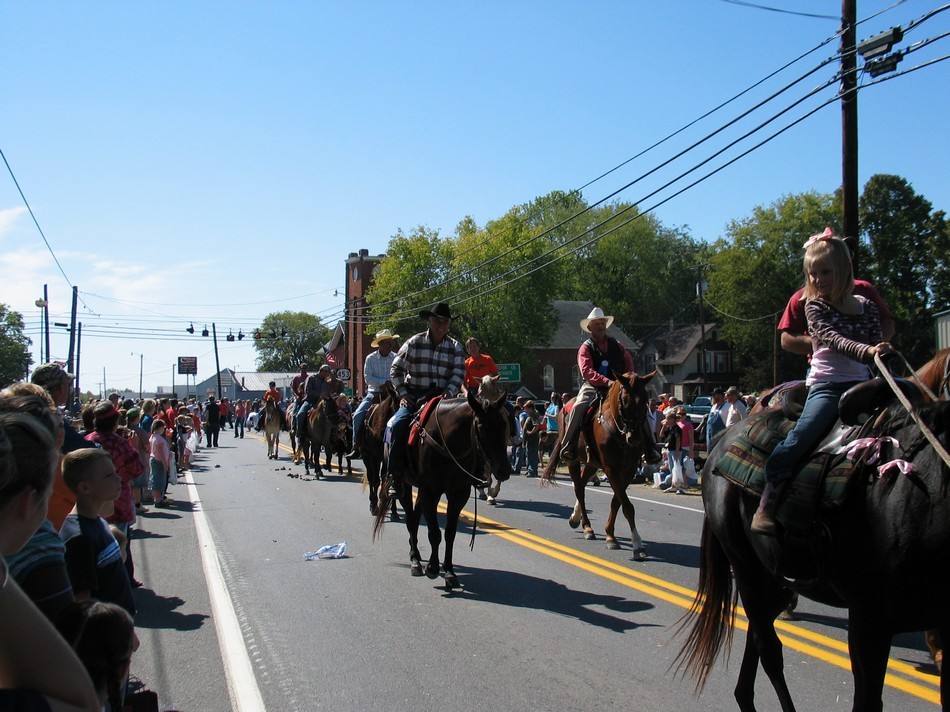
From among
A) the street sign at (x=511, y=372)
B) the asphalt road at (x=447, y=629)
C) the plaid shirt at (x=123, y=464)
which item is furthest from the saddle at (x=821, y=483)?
the street sign at (x=511, y=372)

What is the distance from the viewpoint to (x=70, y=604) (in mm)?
2525

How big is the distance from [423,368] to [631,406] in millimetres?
2510

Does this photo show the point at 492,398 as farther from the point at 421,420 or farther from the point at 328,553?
the point at 328,553

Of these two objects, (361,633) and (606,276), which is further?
(606,276)

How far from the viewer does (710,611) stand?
5141 mm

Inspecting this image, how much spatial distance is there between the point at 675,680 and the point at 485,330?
54.6 metres

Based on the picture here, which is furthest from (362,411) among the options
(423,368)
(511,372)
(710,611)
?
(511,372)

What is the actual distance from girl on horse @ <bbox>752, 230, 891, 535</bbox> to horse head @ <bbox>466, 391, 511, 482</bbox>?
12.4ft

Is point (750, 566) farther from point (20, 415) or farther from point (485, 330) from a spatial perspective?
point (485, 330)

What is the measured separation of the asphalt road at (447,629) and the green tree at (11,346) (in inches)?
3318

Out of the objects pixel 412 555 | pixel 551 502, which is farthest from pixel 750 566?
pixel 551 502

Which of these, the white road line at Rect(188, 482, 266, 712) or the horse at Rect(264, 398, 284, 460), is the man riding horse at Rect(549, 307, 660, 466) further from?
the horse at Rect(264, 398, 284, 460)

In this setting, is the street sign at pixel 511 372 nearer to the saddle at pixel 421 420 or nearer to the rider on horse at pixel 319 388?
the rider on horse at pixel 319 388

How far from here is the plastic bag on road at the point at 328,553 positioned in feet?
31.6
